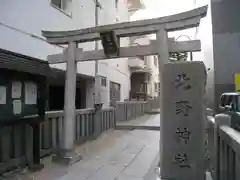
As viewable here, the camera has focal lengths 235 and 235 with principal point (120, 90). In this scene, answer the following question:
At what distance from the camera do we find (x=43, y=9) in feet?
27.0

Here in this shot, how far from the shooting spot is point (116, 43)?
6375mm

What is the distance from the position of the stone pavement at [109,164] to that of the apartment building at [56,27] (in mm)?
2468

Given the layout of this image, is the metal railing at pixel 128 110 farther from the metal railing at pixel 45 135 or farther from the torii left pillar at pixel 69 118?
the torii left pillar at pixel 69 118

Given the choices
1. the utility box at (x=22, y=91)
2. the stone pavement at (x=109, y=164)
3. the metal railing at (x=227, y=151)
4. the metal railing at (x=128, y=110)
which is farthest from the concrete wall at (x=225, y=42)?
the metal railing at (x=128, y=110)

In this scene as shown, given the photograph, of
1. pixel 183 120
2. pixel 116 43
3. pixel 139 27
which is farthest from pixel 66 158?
pixel 139 27

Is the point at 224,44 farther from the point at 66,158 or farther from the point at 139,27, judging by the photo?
the point at 66,158

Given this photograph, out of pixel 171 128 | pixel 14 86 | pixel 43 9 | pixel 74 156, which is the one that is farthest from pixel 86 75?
pixel 171 128

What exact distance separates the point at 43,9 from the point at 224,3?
6351 millimetres

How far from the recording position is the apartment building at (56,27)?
677 centimetres

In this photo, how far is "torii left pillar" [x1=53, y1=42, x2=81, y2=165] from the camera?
6.39 m

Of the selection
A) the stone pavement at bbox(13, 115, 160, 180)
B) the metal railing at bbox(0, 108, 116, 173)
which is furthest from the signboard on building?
the metal railing at bbox(0, 108, 116, 173)

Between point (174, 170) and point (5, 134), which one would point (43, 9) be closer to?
point (5, 134)

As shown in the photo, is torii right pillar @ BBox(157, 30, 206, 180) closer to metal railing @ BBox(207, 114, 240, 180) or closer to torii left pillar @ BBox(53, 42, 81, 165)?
metal railing @ BBox(207, 114, 240, 180)

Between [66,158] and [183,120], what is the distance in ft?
12.3
